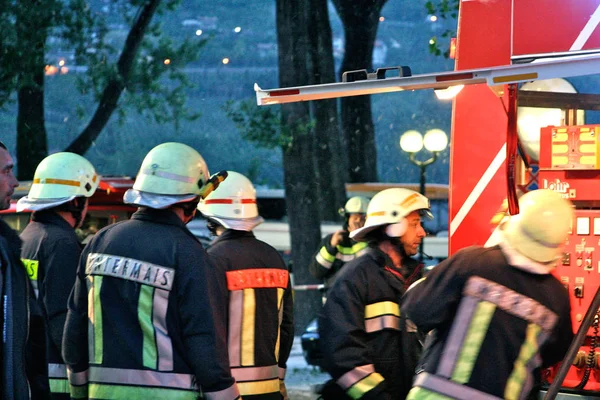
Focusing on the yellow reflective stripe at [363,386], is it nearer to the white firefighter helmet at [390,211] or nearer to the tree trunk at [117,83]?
the white firefighter helmet at [390,211]

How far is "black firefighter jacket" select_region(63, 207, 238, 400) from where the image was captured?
4.06 metres

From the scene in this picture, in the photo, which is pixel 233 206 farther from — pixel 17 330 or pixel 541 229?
pixel 541 229

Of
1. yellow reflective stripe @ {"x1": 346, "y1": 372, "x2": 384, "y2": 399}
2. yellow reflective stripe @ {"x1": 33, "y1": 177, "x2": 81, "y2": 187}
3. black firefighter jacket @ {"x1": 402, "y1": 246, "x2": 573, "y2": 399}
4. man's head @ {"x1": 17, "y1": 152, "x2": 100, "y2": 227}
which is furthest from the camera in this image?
yellow reflective stripe @ {"x1": 33, "y1": 177, "x2": 81, "y2": 187}

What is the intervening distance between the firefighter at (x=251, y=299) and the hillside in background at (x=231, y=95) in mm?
10449

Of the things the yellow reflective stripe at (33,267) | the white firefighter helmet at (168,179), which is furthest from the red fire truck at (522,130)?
the yellow reflective stripe at (33,267)

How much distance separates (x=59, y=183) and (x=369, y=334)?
7.65 ft

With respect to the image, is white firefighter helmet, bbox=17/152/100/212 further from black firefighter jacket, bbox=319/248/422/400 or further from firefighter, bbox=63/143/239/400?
black firefighter jacket, bbox=319/248/422/400

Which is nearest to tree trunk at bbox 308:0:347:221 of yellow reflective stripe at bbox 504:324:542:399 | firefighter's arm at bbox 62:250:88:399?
firefighter's arm at bbox 62:250:88:399

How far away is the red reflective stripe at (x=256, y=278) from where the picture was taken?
5367mm

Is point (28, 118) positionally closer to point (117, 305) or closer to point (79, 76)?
point (79, 76)

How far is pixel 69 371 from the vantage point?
448 centimetres

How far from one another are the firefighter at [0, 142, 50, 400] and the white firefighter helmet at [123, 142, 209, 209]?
59cm

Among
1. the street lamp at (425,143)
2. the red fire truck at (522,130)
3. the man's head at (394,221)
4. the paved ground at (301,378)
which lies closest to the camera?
the red fire truck at (522,130)

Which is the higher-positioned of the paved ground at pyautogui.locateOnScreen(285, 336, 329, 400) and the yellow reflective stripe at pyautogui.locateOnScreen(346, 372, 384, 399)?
the yellow reflective stripe at pyautogui.locateOnScreen(346, 372, 384, 399)
